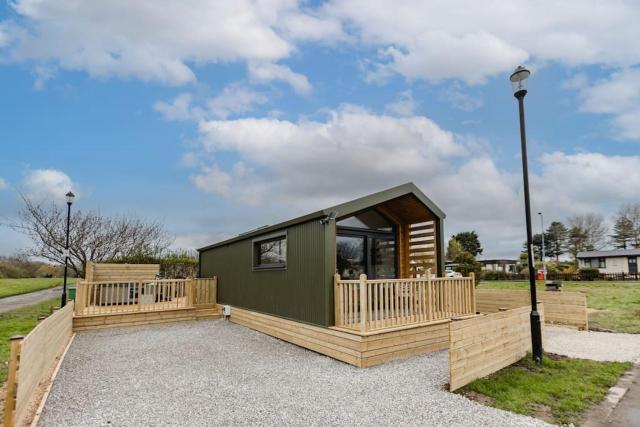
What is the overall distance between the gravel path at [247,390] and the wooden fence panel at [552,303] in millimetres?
4499

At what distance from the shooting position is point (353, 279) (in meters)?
8.01

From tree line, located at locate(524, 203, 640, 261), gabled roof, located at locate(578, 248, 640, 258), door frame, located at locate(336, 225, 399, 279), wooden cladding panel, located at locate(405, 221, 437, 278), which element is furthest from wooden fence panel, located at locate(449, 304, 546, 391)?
→ tree line, located at locate(524, 203, 640, 261)

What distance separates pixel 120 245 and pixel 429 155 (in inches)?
658

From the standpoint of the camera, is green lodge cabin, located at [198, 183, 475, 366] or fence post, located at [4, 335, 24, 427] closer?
Answer: fence post, located at [4, 335, 24, 427]

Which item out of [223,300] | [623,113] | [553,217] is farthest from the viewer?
[553,217]

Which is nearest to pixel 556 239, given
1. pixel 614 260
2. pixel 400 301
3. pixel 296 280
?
pixel 614 260

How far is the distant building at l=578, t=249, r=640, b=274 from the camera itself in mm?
34531

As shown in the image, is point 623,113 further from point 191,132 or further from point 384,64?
point 191,132

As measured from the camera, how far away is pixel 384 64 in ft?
32.4

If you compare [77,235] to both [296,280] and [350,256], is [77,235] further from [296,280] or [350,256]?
[350,256]

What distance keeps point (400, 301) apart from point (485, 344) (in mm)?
1942

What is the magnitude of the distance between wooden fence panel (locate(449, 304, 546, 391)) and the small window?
4491 millimetres

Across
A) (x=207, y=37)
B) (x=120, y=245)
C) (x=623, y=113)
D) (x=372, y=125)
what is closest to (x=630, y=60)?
(x=623, y=113)

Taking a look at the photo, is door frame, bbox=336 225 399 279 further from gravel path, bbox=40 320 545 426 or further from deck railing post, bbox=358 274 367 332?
gravel path, bbox=40 320 545 426
